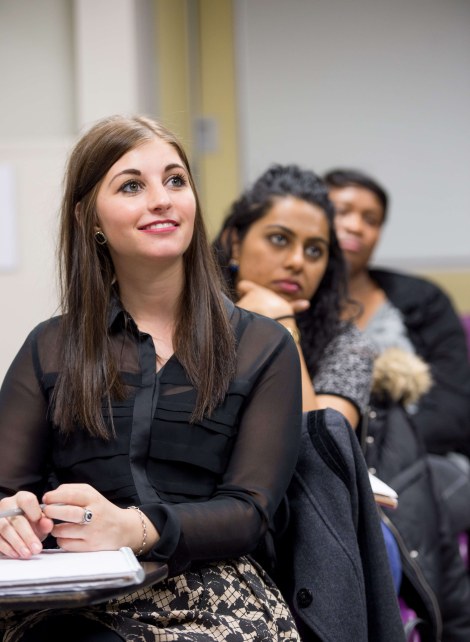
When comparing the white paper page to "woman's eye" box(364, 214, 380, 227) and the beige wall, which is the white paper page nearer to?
"woman's eye" box(364, 214, 380, 227)

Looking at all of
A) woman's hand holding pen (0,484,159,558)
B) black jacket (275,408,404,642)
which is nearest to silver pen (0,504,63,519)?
woman's hand holding pen (0,484,159,558)

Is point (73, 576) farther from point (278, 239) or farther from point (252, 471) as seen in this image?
point (278, 239)

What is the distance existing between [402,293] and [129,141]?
69.9 inches

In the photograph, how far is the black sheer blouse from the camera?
5.50 feet

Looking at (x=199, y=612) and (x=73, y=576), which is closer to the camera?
Answer: (x=73, y=576)

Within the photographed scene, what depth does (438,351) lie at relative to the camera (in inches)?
135

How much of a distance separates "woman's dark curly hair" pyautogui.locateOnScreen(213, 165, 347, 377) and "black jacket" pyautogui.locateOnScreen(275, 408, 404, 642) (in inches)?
24.3

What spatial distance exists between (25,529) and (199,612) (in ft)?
0.94

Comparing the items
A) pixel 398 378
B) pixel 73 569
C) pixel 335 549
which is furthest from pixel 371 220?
pixel 73 569

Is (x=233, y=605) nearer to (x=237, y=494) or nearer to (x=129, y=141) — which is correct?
(x=237, y=494)

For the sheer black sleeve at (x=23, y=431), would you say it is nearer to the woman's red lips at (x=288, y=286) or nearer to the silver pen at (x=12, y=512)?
the silver pen at (x=12, y=512)

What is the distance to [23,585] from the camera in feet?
4.47

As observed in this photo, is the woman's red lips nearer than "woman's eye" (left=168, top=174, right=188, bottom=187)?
No

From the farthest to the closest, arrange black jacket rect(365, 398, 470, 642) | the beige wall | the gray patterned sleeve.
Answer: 1. the beige wall
2. black jacket rect(365, 398, 470, 642)
3. the gray patterned sleeve
